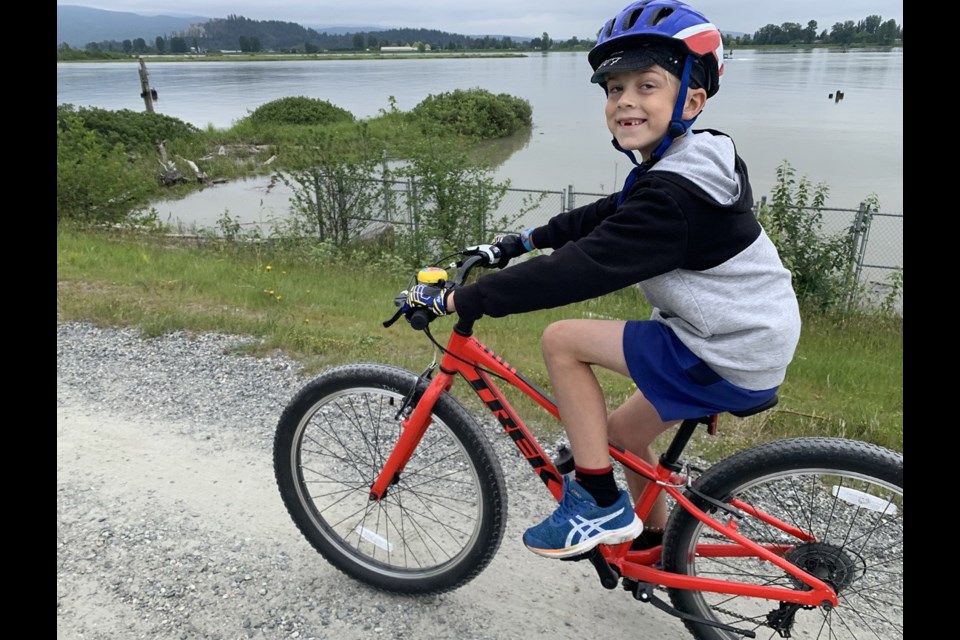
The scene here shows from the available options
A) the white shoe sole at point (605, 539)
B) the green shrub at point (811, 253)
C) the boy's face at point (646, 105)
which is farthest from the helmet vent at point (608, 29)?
the green shrub at point (811, 253)

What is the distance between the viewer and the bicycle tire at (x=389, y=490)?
95.9 inches

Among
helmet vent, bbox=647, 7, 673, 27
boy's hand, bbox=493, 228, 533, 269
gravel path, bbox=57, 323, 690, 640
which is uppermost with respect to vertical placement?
helmet vent, bbox=647, 7, 673, 27

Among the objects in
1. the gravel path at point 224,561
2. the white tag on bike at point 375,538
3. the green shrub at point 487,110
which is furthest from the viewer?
the green shrub at point 487,110

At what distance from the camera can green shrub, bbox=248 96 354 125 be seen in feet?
114

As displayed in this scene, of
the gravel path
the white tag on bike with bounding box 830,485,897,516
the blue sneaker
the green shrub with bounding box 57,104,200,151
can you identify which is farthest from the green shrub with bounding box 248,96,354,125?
the white tag on bike with bounding box 830,485,897,516

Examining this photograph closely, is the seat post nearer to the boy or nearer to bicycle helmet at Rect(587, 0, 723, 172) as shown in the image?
the boy

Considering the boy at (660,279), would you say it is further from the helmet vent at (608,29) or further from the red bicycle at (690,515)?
the red bicycle at (690,515)

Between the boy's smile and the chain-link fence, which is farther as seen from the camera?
the chain-link fence

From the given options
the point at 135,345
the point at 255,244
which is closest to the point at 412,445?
the point at 135,345

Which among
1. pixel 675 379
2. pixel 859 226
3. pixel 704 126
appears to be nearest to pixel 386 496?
pixel 675 379

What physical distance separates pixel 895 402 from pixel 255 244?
9.43m

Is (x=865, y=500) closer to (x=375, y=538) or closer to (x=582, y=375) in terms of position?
(x=582, y=375)

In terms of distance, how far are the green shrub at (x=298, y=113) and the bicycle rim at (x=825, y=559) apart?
34633mm

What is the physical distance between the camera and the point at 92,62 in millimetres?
89062
